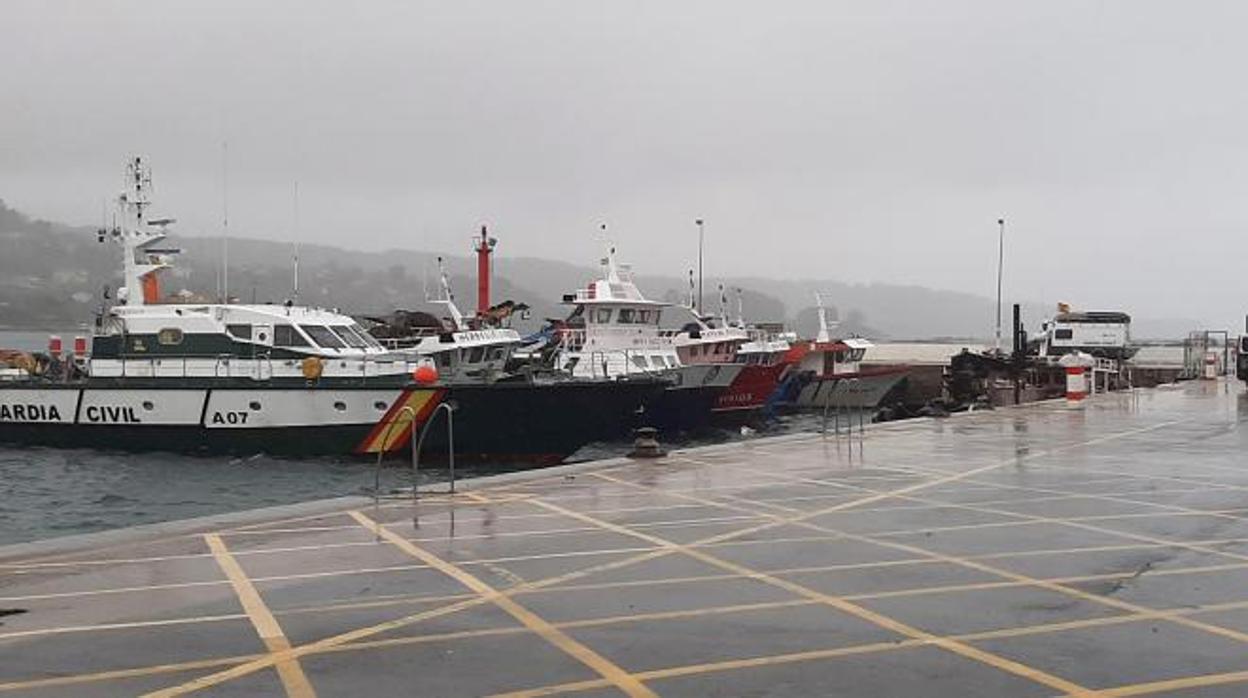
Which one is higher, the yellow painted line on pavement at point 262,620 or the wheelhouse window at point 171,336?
the wheelhouse window at point 171,336

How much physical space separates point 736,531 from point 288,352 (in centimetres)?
2124

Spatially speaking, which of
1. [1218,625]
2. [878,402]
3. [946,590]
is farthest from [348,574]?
[878,402]

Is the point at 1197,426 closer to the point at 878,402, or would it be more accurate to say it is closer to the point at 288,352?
the point at 288,352

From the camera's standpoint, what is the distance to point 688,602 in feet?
22.9

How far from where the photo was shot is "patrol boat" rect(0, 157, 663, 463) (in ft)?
90.4

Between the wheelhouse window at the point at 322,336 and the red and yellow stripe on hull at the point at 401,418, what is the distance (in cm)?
303

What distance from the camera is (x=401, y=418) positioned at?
1057 inches

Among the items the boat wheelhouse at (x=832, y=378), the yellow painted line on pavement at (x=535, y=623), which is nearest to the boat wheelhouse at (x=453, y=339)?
the boat wheelhouse at (x=832, y=378)

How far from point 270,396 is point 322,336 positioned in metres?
2.19

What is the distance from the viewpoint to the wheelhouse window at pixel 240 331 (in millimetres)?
28312

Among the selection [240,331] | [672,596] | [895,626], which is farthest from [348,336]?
[895,626]

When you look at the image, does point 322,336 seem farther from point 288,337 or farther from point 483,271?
point 483,271

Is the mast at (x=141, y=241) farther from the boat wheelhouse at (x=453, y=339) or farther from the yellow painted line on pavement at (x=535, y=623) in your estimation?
the yellow painted line on pavement at (x=535, y=623)

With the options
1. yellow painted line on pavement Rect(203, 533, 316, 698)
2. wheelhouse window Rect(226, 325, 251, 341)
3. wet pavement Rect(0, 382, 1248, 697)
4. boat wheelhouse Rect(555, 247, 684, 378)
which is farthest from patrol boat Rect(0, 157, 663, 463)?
yellow painted line on pavement Rect(203, 533, 316, 698)
